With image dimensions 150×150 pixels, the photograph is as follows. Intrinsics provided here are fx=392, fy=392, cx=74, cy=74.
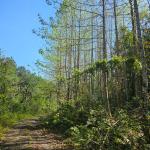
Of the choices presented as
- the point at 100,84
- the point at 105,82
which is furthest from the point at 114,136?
the point at 100,84

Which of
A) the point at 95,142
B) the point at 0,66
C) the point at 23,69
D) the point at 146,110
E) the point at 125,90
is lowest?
the point at 95,142

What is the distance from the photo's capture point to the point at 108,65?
21812mm

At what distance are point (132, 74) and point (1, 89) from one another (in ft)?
58.1

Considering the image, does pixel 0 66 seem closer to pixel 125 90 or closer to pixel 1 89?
pixel 1 89

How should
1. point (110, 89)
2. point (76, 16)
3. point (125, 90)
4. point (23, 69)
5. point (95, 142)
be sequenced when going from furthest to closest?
point (23, 69) < point (76, 16) < point (110, 89) < point (125, 90) < point (95, 142)

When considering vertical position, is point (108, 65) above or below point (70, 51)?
below

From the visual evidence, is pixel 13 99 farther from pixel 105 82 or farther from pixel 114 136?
pixel 114 136

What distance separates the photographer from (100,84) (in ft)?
88.4

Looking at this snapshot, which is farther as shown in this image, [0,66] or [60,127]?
[0,66]

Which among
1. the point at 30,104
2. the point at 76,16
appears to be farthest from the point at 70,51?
the point at 30,104

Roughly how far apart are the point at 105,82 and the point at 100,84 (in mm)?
8433

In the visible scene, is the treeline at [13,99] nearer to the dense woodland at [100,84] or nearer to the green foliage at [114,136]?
the dense woodland at [100,84]

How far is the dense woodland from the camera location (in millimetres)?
12477

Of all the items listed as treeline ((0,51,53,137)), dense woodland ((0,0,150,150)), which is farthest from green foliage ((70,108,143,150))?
treeline ((0,51,53,137))
